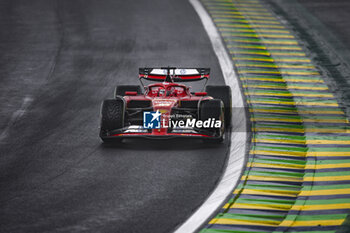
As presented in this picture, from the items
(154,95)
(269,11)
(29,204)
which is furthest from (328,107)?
(269,11)

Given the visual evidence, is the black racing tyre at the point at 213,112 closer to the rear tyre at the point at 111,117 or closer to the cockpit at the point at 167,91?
the cockpit at the point at 167,91

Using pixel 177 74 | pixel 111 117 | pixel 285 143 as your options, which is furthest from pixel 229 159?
pixel 177 74

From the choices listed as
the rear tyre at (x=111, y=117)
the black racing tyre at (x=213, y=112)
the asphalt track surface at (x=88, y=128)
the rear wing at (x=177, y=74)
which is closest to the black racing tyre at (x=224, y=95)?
the rear wing at (x=177, y=74)

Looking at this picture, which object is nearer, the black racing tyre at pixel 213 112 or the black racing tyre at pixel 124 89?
the black racing tyre at pixel 213 112

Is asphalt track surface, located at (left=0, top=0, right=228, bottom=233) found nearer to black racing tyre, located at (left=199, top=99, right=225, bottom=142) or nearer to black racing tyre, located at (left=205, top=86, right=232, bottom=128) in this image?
black racing tyre, located at (left=199, top=99, right=225, bottom=142)

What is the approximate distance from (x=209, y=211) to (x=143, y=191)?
4.65 feet

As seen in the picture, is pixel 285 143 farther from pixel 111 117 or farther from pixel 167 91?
pixel 111 117

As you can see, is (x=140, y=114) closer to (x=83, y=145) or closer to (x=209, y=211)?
(x=83, y=145)

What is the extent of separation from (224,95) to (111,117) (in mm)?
3054

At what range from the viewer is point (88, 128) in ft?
49.5

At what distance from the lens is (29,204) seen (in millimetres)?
10453

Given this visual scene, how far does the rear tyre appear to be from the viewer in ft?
44.9

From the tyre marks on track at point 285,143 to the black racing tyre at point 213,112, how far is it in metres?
0.80

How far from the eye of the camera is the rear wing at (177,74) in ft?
51.8
